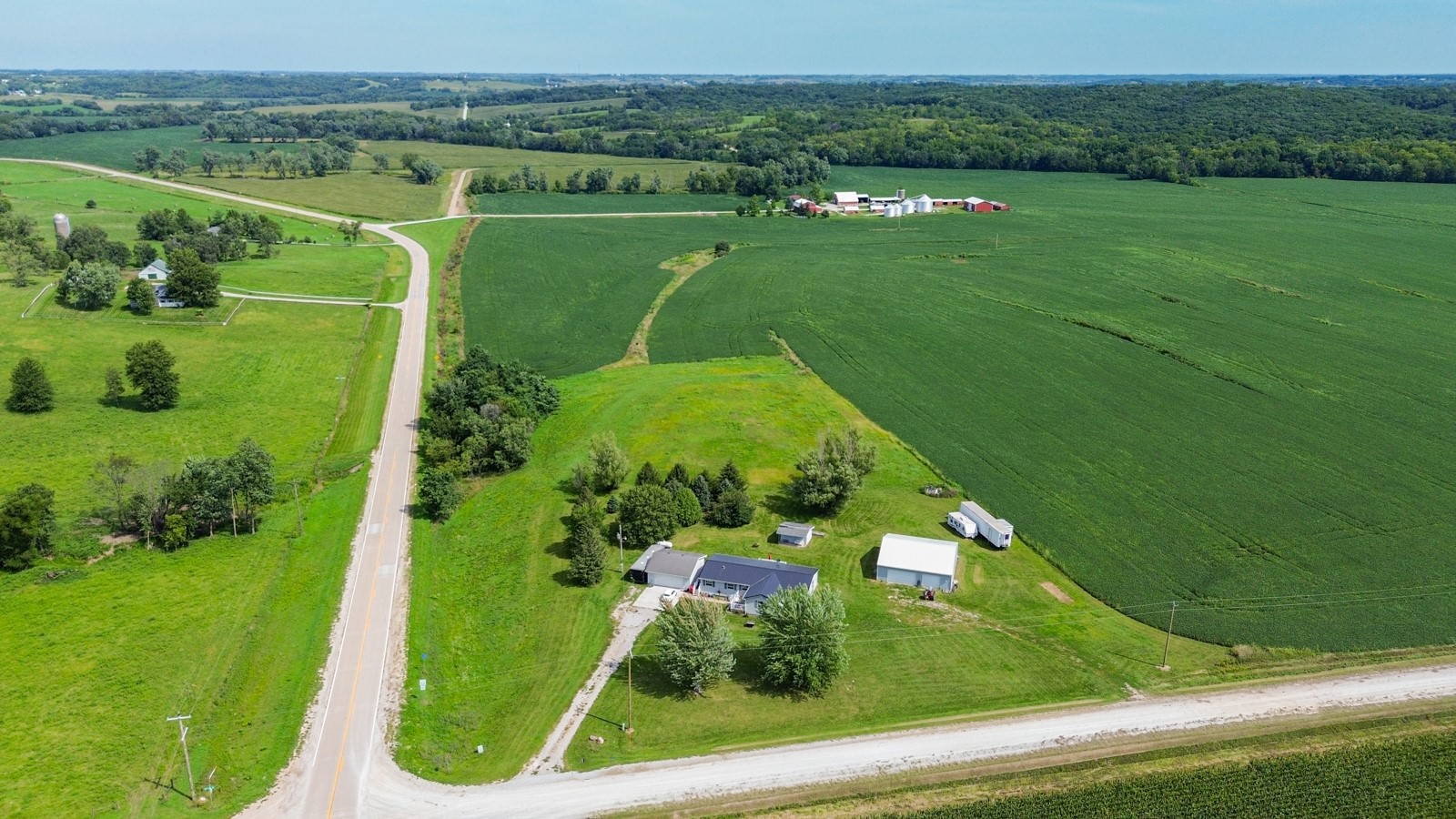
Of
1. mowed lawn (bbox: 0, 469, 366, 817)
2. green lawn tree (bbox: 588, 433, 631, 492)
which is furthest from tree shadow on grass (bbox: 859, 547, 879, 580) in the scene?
mowed lawn (bbox: 0, 469, 366, 817)

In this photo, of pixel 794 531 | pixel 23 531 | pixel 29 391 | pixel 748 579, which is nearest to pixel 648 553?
pixel 748 579

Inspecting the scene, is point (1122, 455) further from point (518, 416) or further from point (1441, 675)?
point (518, 416)

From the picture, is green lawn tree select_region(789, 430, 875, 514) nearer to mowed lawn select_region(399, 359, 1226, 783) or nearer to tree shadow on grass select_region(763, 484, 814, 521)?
tree shadow on grass select_region(763, 484, 814, 521)

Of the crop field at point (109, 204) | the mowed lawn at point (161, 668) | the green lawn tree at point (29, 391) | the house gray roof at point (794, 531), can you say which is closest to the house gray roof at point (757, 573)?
the house gray roof at point (794, 531)

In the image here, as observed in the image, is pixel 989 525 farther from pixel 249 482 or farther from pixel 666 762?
pixel 249 482

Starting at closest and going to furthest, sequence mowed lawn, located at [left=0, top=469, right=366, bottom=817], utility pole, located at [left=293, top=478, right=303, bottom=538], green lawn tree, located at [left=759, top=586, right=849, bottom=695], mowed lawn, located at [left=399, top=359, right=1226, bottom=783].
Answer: mowed lawn, located at [left=0, top=469, right=366, bottom=817]
mowed lawn, located at [left=399, top=359, right=1226, bottom=783]
green lawn tree, located at [left=759, top=586, right=849, bottom=695]
utility pole, located at [left=293, top=478, right=303, bottom=538]

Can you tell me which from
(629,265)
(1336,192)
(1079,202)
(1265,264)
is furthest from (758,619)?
(1336,192)

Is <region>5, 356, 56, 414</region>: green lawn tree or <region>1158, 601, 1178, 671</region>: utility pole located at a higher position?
<region>5, 356, 56, 414</region>: green lawn tree
